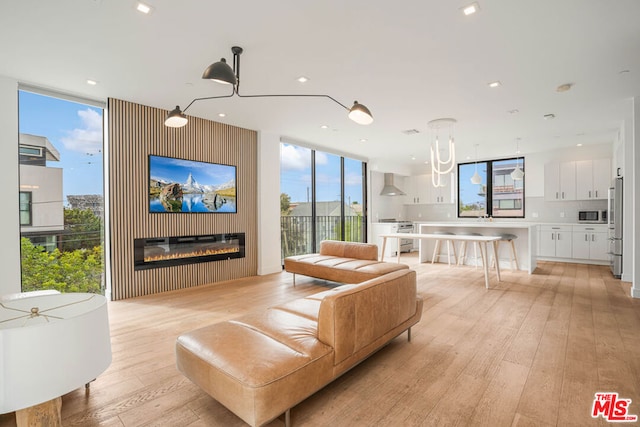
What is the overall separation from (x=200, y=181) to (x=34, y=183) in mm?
2042

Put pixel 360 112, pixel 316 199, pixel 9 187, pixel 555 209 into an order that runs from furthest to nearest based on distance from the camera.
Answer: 1. pixel 555 209
2. pixel 316 199
3. pixel 9 187
4. pixel 360 112

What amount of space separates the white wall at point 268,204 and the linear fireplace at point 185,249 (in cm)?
46

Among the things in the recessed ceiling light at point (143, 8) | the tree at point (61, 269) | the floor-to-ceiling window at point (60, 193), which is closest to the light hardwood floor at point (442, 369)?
the tree at point (61, 269)

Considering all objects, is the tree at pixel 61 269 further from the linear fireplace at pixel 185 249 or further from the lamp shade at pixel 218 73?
the lamp shade at pixel 218 73

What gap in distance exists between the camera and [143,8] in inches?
Answer: 94.4

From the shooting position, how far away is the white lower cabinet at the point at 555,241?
7.33m

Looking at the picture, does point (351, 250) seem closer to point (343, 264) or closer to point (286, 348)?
point (343, 264)

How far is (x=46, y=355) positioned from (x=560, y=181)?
31.0 feet

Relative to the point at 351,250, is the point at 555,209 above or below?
above

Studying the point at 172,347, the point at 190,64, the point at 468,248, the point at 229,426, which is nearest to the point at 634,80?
the point at 468,248

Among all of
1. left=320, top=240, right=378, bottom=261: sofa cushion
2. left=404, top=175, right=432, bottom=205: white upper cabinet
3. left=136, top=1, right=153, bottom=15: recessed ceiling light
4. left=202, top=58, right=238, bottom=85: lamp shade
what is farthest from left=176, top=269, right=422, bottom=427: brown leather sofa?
left=404, top=175, right=432, bottom=205: white upper cabinet

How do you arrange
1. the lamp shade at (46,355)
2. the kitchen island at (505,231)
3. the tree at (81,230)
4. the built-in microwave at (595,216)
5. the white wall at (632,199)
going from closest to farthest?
the lamp shade at (46,355) < the tree at (81,230) < the white wall at (632,199) < the kitchen island at (505,231) < the built-in microwave at (595,216)

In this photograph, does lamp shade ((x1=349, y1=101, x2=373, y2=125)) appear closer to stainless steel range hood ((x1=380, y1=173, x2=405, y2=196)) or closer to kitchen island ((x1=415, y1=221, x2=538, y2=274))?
kitchen island ((x1=415, y1=221, x2=538, y2=274))

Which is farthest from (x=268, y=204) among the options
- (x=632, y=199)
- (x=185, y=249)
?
(x=632, y=199)
